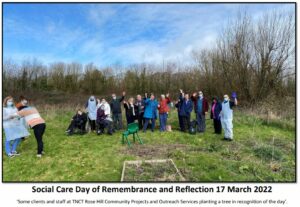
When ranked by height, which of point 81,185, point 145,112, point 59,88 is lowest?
point 81,185

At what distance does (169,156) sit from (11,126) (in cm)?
481

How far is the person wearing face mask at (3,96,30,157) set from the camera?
296 inches

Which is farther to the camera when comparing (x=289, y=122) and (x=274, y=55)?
(x=274, y=55)

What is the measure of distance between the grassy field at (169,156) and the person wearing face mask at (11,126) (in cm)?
43

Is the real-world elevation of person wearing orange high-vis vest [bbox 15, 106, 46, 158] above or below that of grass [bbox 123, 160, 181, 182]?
above

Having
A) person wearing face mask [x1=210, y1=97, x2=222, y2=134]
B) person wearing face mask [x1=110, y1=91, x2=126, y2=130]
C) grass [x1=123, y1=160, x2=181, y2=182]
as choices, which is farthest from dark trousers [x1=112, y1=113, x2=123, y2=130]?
grass [x1=123, y1=160, x2=181, y2=182]

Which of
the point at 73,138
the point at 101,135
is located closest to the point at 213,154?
the point at 101,135

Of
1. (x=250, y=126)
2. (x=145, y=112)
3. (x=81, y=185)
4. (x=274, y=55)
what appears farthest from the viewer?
(x=274, y=55)

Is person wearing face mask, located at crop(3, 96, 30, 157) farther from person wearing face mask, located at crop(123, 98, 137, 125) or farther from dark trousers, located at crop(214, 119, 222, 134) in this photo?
dark trousers, located at crop(214, 119, 222, 134)

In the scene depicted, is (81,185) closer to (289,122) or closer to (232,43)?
(289,122)

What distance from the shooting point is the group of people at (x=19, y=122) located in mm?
7136

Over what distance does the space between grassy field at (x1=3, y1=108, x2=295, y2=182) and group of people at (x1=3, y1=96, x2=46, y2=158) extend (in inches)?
17.3

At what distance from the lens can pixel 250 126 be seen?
1198 cm

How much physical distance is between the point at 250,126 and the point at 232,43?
32.5ft
